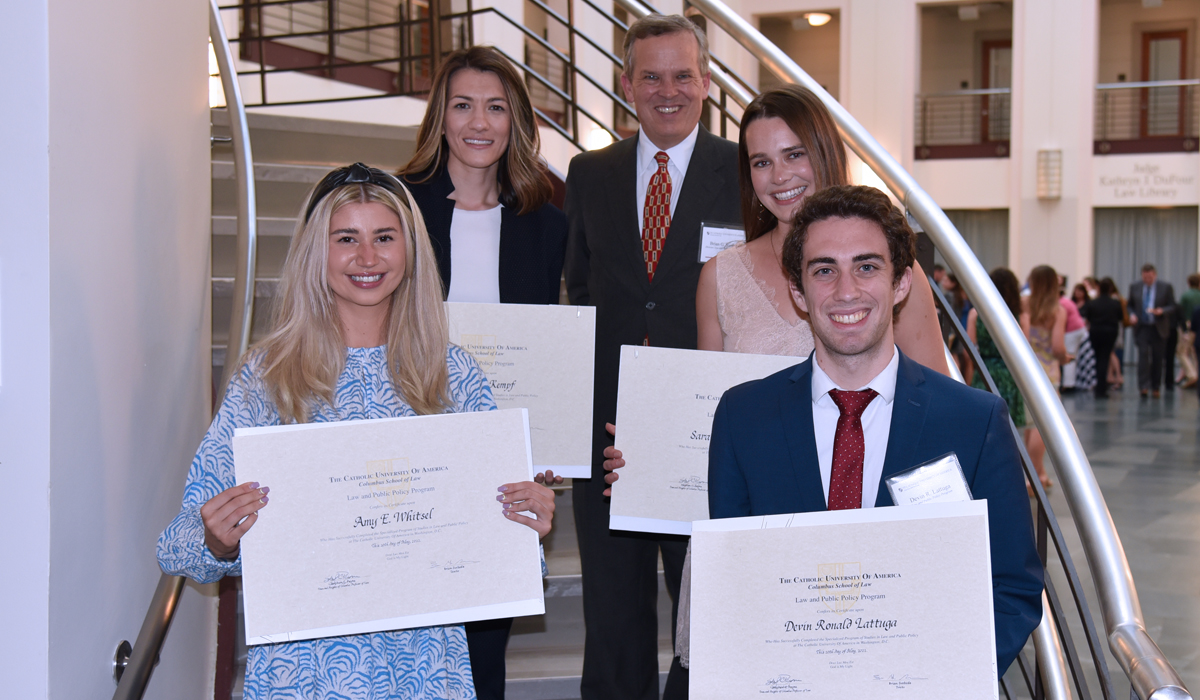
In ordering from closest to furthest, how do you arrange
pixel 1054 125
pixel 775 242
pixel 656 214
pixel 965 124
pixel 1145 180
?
pixel 775 242 → pixel 656 214 → pixel 1054 125 → pixel 1145 180 → pixel 965 124

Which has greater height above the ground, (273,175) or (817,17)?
(817,17)

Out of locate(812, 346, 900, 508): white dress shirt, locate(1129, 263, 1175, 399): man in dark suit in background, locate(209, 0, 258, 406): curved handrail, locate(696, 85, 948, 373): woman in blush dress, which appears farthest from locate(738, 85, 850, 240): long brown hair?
locate(1129, 263, 1175, 399): man in dark suit in background

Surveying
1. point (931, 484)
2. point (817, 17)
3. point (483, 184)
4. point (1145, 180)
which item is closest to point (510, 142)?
point (483, 184)

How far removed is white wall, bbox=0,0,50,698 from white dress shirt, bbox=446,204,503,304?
3.45 ft

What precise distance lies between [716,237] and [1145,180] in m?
16.2

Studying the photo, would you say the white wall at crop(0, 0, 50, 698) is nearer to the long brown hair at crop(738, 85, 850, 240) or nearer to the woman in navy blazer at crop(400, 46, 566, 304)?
the woman in navy blazer at crop(400, 46, 566, 304)

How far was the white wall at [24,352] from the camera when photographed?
1.52m

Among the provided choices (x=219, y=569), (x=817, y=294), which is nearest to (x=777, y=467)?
(x=817, y=294)

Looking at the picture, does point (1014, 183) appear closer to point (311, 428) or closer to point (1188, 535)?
point (1188, 535)

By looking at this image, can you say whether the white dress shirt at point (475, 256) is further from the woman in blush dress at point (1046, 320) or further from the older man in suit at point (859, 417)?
the woman in blush dress at point (1046, 320)

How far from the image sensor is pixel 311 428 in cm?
154

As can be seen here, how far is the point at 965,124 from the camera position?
16969mm
